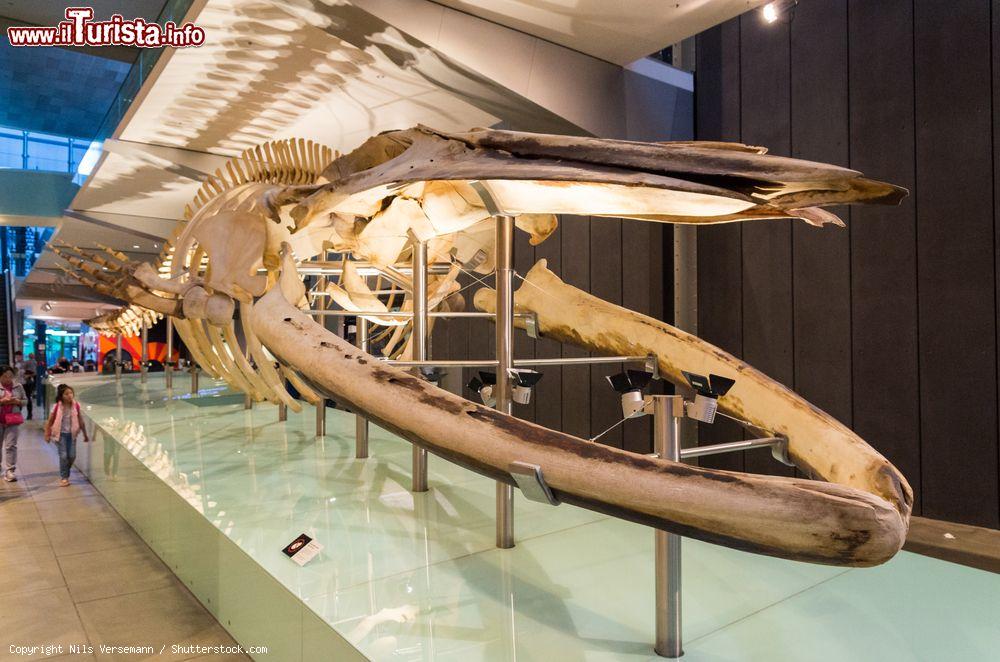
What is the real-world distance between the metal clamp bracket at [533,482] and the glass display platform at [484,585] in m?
0.92

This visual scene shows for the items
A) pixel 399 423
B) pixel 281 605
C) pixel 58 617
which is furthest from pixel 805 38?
pixel 58 617

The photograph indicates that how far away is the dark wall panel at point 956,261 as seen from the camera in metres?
3.56

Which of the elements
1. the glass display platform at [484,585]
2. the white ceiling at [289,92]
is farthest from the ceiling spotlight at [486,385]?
the white ceiling at [289,92]

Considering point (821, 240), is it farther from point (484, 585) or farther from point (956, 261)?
point (484, 585)

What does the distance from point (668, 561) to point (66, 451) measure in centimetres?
685

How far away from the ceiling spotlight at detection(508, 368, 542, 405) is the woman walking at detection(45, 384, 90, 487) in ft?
18.3

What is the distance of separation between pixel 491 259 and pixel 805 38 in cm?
280

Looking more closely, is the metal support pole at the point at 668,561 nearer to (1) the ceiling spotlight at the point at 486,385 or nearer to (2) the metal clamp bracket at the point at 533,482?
(2) the metal clamp bracket at the point at 533,482

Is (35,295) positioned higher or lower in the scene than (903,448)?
higher

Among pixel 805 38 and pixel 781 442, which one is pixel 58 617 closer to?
pixel 781 442

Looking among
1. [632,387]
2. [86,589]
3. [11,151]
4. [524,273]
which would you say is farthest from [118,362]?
[632,387]

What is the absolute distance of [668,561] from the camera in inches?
77.2

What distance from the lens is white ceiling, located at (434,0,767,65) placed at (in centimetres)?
379

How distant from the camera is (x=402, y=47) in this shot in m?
4.17
